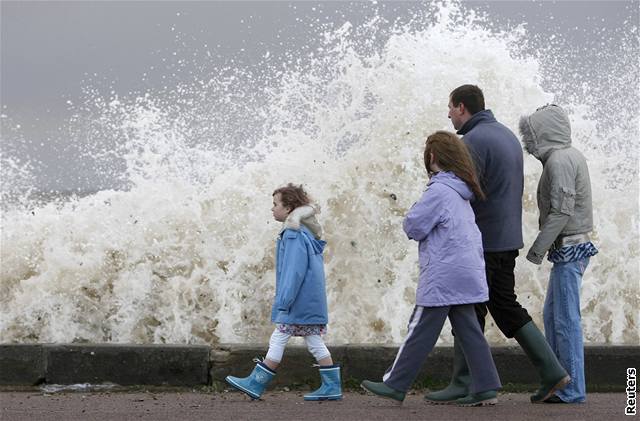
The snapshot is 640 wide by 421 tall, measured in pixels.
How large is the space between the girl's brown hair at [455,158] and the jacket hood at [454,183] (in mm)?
22

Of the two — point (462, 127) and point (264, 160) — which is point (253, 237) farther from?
point (462, 127)

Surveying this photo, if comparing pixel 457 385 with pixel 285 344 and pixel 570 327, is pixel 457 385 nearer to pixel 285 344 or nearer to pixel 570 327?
pixel 570 327

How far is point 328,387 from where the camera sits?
6.30 meters

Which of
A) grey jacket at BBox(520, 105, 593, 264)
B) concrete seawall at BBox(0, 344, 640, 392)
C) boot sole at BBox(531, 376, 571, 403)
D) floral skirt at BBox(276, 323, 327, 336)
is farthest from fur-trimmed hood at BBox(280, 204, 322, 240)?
boot sole at BBox(531, 376, 571, 403)

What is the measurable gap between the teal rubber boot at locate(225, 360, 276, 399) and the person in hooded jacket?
3.21 ft

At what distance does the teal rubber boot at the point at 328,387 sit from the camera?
6293 millimetres

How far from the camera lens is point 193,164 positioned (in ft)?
36.5

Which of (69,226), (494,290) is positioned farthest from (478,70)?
(494,290)

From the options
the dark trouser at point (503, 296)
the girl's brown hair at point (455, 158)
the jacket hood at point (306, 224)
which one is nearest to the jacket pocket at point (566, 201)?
the dark trouser at point (503, 296)

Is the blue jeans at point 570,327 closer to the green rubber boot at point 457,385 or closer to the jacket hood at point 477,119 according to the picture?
the green rubber boot at point 457,385

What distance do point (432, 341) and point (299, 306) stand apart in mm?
934

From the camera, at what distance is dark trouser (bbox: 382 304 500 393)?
570cm

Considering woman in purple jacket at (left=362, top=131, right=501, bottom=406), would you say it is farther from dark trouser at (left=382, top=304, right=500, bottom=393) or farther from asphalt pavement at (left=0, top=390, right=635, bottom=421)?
asphalt pavement at (left=0, top=390, right=635, bottom=421)

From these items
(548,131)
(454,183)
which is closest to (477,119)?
(548,131)
